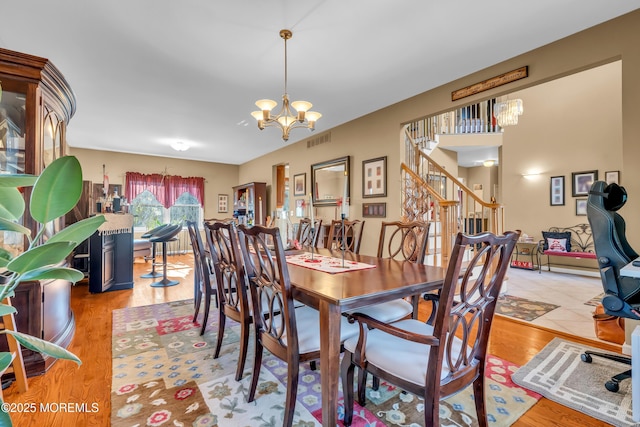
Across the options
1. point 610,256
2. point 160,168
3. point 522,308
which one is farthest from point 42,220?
point 160,168

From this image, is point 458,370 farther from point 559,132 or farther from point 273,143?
point 559,132

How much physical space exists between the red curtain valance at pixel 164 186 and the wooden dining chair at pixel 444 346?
25.7 feet

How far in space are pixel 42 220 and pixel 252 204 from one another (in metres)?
6.97

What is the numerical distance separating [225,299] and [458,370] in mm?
1635

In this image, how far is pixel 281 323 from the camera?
1.61 metres

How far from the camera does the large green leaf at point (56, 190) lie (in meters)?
0.72

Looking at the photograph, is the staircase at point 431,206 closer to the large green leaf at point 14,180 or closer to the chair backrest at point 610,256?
the chair backrest at point 610,256

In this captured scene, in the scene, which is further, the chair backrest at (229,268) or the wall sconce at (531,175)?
the wall sconce at (531,175)

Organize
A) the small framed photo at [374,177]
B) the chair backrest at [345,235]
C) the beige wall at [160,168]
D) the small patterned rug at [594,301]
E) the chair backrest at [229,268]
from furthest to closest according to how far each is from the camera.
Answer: the beige wall at [160,168], the small framed photo at [374,177], the small patterned rug at [594,301], the chair backrest at [345,235], the chair backrest at [229,268]

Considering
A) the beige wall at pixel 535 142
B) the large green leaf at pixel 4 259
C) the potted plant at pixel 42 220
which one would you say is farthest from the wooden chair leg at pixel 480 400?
the beige wall at pixel 535 142

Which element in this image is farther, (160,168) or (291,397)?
(160,168)

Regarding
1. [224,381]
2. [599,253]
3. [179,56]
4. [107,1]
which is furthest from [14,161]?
[599,253]

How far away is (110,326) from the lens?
116 inches

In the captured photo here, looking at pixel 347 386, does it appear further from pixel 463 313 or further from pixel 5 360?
pixel 5 360
